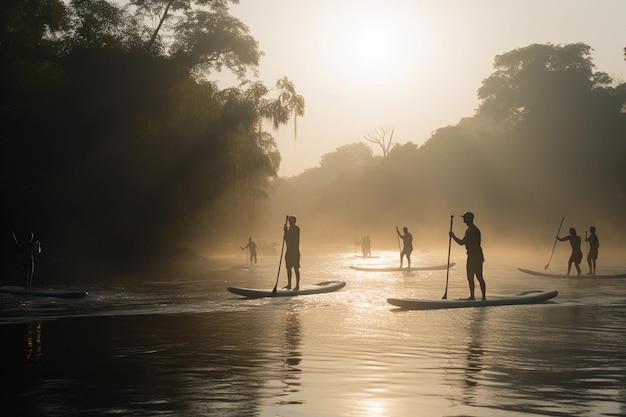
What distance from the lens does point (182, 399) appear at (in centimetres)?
832

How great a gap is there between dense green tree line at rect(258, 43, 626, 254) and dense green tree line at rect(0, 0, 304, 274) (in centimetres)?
5235

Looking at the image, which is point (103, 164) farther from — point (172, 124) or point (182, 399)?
point (182, 399)

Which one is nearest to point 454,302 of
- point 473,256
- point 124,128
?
point 473,256

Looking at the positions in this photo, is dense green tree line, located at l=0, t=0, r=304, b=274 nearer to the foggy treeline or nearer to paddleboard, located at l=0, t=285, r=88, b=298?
the foggy treeline

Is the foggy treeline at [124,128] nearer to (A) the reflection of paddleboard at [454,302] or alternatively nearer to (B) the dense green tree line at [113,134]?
(B) the dense green tree line at [113,134]

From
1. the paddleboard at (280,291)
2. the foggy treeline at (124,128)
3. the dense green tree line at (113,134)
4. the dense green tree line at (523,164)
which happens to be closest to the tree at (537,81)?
the dense green tree line at (523,164)

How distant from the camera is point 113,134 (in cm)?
3756

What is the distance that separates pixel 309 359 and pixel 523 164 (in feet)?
281

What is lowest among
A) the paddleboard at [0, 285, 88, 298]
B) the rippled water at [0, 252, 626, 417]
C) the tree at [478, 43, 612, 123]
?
the rippled water at [0, 252, 626, 417]

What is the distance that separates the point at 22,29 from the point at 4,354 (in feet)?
104

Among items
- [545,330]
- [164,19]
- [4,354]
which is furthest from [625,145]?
[4,354]

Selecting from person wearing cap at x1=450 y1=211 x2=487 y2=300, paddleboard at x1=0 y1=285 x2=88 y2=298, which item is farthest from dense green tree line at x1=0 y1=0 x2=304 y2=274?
person wearing cap at x1=450 y1=211 x2=487 y2=300

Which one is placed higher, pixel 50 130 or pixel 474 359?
pixel 50 130

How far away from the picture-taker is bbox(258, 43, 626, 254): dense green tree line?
88.5 meters
